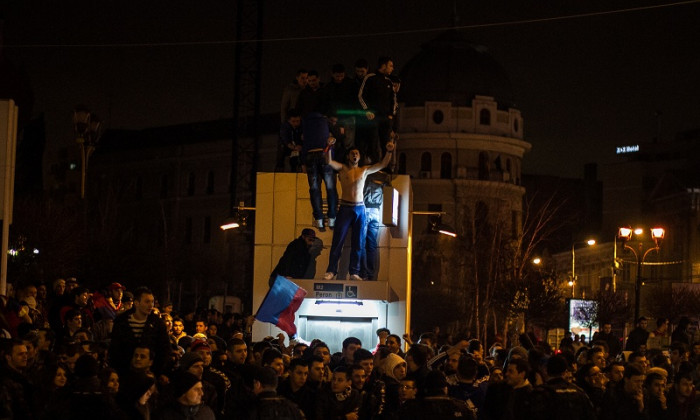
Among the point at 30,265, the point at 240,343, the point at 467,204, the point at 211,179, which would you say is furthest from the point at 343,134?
the point at 211,179

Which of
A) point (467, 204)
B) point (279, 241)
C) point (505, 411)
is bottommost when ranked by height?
point (505, 411)

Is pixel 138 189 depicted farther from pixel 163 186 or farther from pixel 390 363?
pixel 390 363

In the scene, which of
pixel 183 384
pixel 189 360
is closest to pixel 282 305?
pixel 189 360

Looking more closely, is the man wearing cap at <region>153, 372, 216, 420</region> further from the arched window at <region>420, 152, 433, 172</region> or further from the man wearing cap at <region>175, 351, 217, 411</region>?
the arched window at <region>420, 152, 433, 172</region>

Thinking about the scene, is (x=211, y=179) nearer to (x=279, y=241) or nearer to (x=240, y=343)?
(x=279, y=241)

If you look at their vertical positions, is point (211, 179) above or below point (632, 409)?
above

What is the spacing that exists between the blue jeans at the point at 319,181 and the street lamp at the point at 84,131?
392cm

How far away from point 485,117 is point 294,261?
61.0 meters

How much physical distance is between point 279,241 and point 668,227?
2408 inches

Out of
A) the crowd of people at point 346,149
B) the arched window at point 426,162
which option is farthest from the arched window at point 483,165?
the crowd of people at point 346,149

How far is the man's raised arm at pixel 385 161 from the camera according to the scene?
2355 cm

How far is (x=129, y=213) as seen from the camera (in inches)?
3553

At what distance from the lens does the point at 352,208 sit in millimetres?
23641

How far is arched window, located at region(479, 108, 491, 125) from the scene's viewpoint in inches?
3287
